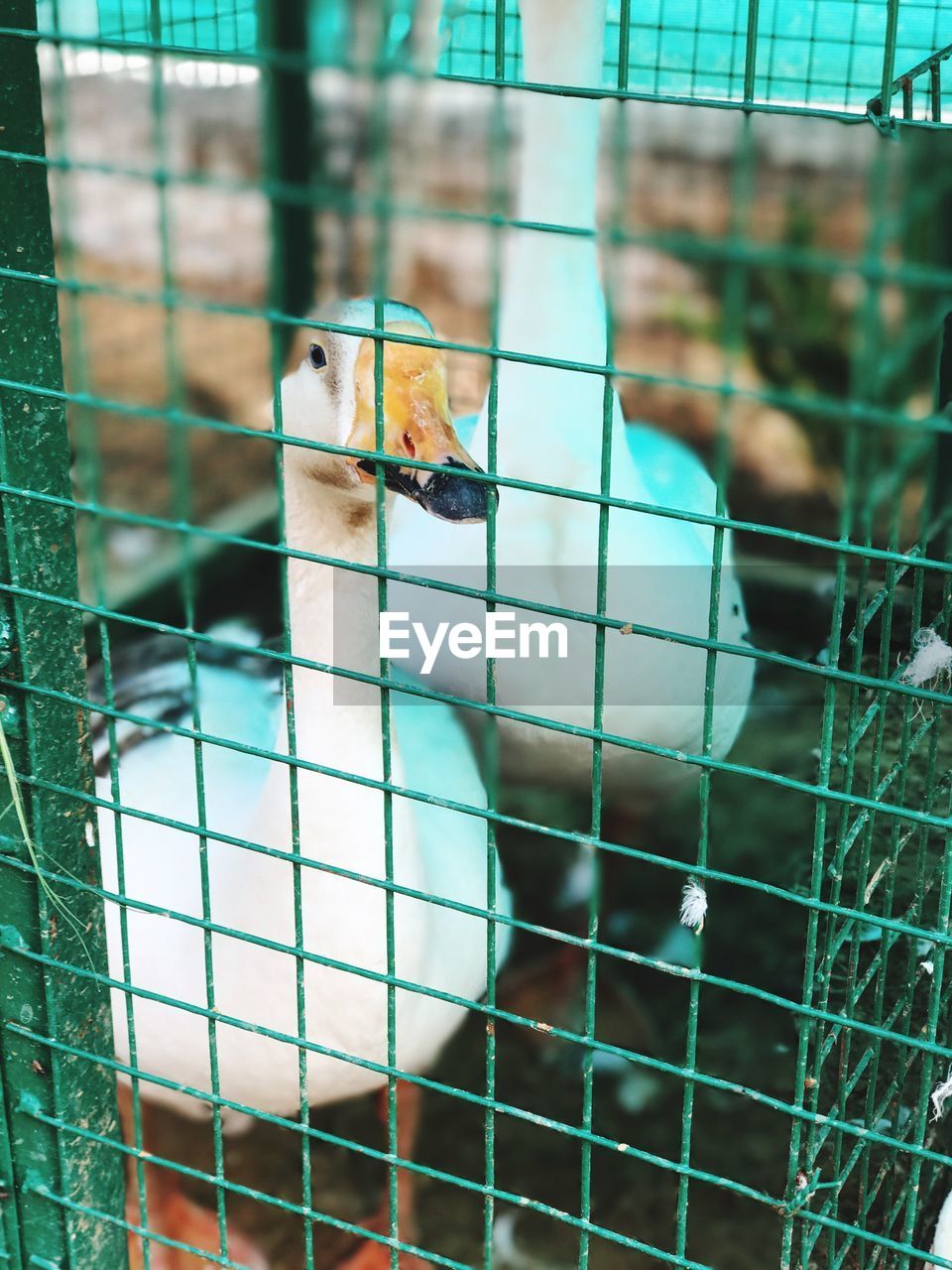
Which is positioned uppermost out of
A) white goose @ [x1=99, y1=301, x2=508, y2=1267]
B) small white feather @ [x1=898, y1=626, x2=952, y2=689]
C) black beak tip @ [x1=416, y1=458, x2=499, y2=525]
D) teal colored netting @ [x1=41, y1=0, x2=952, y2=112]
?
teal colored netting @ [x1=41, y1=0, x2=952, y2=112]

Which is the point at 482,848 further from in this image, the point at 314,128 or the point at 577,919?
the point at 314,128

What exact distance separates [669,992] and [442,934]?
93 cm

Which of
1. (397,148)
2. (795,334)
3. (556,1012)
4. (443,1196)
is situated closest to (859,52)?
(397,148)

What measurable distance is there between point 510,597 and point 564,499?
655 millimetres

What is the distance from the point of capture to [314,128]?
10.2ft

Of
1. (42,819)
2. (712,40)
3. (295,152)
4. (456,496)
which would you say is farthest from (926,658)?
(295,152)

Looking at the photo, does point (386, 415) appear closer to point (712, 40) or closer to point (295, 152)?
point (712, 40)

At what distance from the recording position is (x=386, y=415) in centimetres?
114

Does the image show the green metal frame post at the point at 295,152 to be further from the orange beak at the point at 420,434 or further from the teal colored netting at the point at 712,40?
→ the orange beak at the point at 420,434

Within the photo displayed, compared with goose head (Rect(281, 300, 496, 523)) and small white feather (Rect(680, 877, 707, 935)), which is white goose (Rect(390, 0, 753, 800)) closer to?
goose head (Rect(281, 300, 496, 523))

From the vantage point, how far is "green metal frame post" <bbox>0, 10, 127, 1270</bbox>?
110cm
